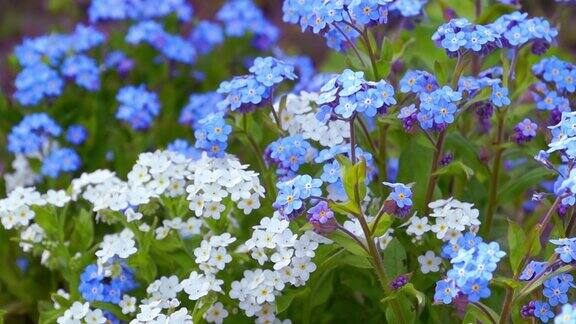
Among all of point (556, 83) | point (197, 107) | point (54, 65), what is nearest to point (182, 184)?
point (197, 107)

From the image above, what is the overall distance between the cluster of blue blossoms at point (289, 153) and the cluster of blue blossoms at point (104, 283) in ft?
2.00

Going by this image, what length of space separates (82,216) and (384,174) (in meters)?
1.03

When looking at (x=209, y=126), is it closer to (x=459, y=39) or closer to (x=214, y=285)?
(x=214, y=285)

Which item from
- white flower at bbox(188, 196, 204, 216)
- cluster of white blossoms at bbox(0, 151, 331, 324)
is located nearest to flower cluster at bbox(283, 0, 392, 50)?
cluster of white blossoms at bbox(0, 151, 331, 324)

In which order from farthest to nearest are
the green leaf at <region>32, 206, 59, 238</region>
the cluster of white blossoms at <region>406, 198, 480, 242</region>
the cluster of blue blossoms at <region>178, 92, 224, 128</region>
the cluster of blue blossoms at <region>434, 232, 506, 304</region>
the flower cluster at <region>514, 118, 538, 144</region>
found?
the cluster of blue blossoms at <region>178, 92, 224, 128</region> < the green leaf at <region>32, 206, 59, 238</region> < the flower cluster at <region>514, 118, 538, 144</region> < the cluster of white blossoms at <region>406, 198, 480, 242</region> < the cluster of blue blossoms at <region>434, 232, 506, 304</region>

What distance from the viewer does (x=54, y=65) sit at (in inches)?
163

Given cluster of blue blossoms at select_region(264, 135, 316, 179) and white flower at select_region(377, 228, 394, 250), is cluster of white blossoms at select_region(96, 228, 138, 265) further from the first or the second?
white flower at select_region(377, 228, 394, 250)

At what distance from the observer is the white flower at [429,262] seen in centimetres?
287

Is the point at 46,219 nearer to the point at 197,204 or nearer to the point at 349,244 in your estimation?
the point at 197,204

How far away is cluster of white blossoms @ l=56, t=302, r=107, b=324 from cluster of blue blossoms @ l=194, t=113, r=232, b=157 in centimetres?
59

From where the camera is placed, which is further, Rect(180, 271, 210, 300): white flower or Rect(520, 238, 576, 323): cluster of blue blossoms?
Rect(180, 271, 210, 300): white flower

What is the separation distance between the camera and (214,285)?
2.76 m

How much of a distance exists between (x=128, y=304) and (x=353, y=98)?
1.00m

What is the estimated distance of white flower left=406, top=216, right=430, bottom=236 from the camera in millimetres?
2822
